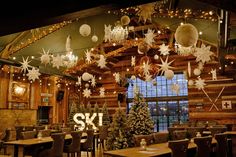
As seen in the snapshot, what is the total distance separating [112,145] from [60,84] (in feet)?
27.7

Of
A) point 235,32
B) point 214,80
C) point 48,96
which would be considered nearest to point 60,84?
point 48,96

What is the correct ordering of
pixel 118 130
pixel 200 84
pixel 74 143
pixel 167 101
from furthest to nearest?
pixel 167 101 < pixel 200 84 < pixel 118 130 < pixel 74 143

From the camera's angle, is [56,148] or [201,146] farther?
[56,148]

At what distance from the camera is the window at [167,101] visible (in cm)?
1473

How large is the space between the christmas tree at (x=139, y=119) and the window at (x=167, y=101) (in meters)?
6.36

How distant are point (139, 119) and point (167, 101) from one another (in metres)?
7.48

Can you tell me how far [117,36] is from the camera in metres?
6.74

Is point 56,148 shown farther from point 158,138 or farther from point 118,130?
point 158,138

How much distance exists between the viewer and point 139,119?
317 inches

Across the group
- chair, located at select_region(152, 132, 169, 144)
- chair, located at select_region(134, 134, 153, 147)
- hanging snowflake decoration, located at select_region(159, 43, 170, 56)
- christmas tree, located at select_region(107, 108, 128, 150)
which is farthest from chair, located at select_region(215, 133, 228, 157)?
hanging snowflake decoration, located at select_region(159, 43, 170, 56)

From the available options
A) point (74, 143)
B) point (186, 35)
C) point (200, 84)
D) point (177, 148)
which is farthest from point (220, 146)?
point (200, 84)

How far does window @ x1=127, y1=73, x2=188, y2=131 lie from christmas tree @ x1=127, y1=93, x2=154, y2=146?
6.36m

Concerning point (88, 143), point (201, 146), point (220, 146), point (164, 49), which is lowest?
point (88, 143)

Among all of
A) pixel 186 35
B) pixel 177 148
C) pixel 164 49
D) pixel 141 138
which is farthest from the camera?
pixel 164 49
